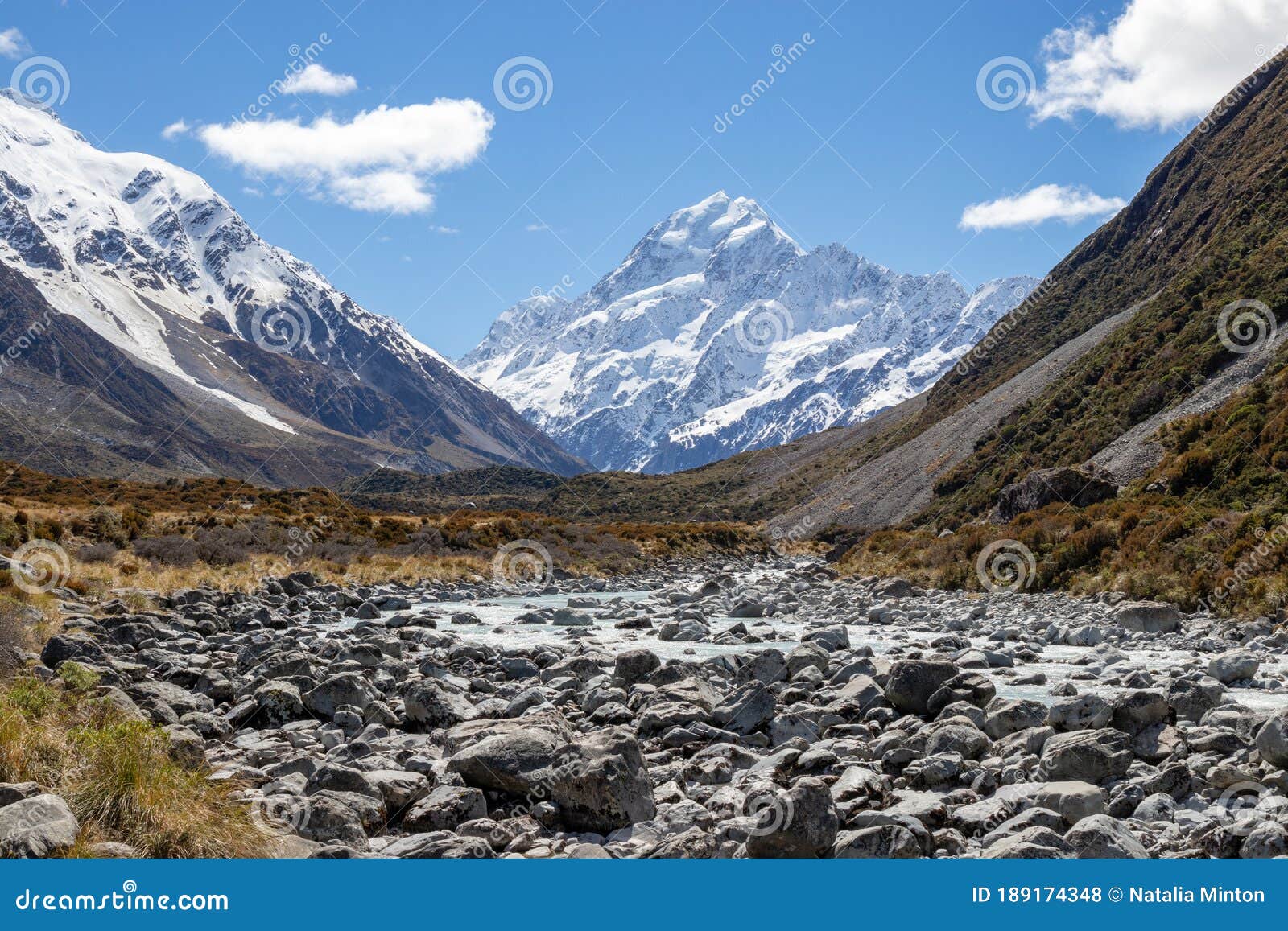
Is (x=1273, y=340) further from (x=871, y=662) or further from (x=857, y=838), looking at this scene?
(x=857, y=838)

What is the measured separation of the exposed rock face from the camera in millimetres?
41562

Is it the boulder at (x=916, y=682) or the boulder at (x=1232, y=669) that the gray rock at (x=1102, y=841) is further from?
the boulder at (x=1232, y=669)

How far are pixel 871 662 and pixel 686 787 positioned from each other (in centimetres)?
728

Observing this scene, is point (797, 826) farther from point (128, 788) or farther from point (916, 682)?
point (916, 682)

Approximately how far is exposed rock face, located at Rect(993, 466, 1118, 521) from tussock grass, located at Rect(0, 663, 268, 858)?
39.4 metres

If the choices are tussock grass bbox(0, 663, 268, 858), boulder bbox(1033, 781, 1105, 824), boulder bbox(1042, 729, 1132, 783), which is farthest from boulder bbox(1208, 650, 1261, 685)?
tussock grass bbox(0, 663, 268, 858)

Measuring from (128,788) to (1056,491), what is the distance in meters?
41.9

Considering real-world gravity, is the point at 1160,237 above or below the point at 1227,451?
above

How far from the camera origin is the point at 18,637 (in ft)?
53.3

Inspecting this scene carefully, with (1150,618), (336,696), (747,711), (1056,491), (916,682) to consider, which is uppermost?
(1056,491)

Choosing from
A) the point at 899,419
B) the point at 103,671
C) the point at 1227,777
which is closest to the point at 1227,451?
the point at 1227,777

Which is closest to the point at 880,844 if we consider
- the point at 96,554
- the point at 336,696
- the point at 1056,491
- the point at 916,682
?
the point at 916,682

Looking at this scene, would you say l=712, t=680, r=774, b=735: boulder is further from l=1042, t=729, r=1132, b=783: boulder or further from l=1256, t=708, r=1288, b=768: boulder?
l=1256, t=708, r=1288, b=768: boulder

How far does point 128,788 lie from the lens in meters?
7.98
